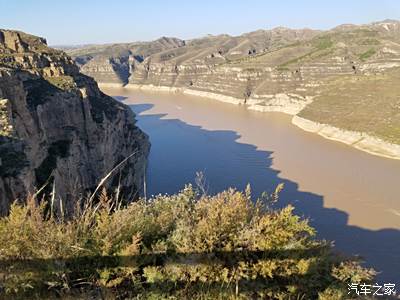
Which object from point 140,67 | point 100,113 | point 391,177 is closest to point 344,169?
point 391,177

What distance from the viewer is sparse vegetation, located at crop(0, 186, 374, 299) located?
5.77m

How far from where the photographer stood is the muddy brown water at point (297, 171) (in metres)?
32.8

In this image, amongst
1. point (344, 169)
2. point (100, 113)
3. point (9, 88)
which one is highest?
point (9, 88)

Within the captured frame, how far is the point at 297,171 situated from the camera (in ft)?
166

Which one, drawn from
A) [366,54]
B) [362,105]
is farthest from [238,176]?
[366,54]

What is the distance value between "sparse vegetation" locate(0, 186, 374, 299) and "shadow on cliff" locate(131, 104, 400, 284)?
16412 mm

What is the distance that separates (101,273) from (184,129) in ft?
237

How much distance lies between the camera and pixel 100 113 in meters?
42.6

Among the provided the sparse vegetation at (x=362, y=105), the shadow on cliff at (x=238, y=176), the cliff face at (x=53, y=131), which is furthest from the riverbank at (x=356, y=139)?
the cliff face at (x=53, y=131)

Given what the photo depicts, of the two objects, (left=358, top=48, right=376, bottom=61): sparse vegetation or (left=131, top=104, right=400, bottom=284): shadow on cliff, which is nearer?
(left=131, top=104, right=400, bottom=284): shadow on cliff

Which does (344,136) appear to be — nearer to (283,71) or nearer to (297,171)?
(297,171)

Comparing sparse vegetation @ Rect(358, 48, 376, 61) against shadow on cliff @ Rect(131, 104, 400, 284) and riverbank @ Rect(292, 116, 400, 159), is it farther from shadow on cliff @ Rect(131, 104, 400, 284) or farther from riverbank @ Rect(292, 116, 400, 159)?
shadow on cliff @ Rect(131, 104, 400, 284)

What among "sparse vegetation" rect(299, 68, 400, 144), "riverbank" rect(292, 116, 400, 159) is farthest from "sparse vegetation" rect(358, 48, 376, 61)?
"riverbank" rect(292, 116, 400, 159)

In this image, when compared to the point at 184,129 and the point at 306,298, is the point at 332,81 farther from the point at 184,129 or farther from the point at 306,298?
the point at 306,298
